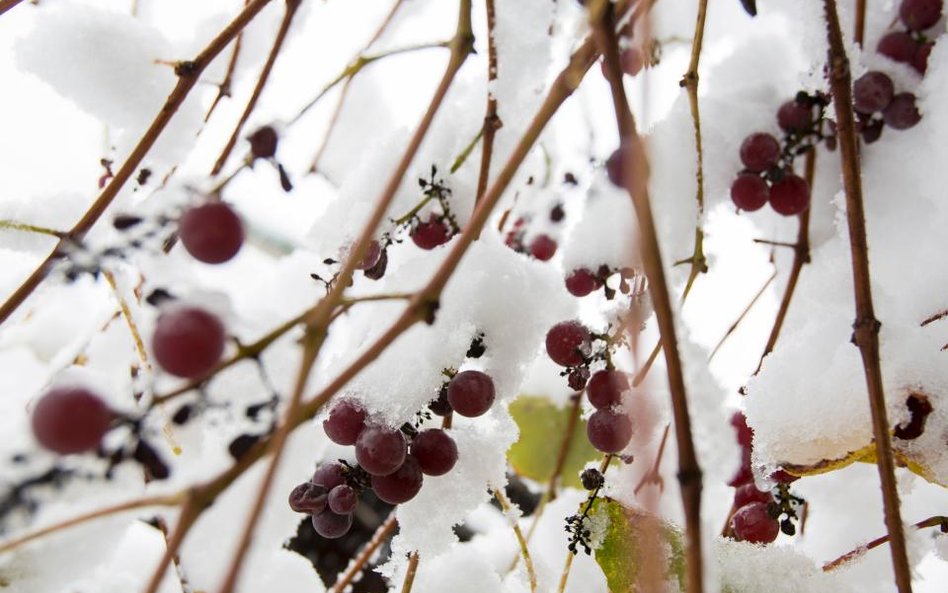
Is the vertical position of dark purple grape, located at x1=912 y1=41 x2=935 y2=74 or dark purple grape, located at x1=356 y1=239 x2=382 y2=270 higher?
dark purple grape, located at x1=912 y1=41 x2=935 y2=74

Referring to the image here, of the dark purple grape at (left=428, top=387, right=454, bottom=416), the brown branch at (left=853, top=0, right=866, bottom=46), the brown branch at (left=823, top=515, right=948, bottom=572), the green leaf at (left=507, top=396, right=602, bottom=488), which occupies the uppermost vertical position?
the brown branch at (left=853, top=0, right=866, bottom=46)

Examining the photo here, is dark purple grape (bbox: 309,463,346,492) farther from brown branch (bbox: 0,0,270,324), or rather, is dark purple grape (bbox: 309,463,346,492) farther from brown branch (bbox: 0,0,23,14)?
brown branch (bbox: 0,0,23,14)

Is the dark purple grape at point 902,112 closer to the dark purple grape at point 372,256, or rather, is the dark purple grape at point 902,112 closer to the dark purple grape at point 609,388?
the dark purple grape at point 609,388

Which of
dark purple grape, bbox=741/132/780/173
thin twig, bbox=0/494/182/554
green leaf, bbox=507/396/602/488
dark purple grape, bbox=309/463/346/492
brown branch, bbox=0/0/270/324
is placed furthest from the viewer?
green leaf, bbox=507/396/602/488

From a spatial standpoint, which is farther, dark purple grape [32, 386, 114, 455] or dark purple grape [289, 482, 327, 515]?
dark purple grape [289, 482, 327, 515]

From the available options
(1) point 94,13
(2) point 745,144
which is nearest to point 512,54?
(2) point 745,144

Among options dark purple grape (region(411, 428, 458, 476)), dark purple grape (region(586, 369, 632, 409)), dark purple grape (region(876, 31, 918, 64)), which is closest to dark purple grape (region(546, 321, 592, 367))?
dark purple grape (region(586, 369, 632, 409))
